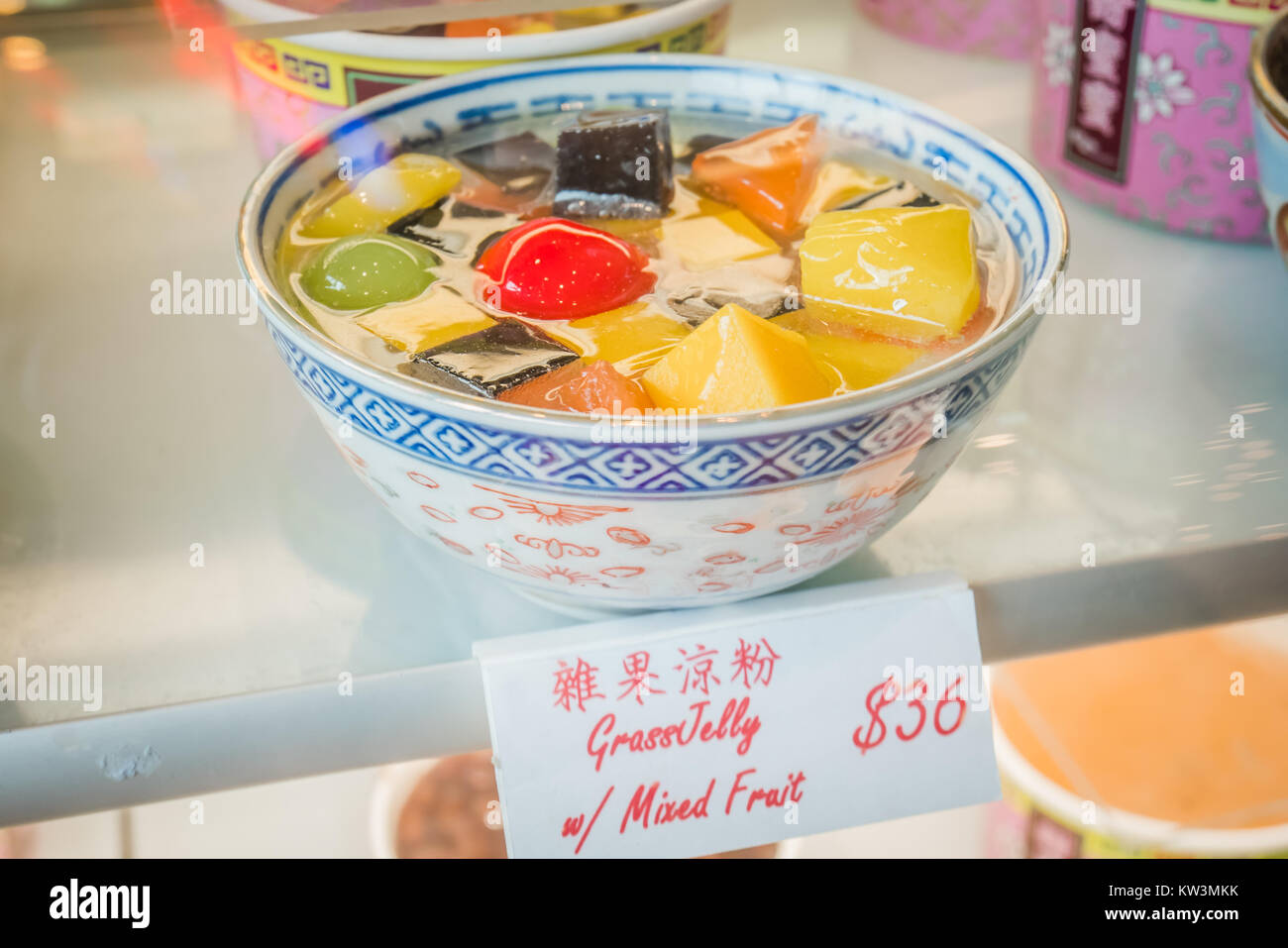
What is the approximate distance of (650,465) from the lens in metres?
0.42

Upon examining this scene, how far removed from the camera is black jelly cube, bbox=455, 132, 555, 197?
70cm

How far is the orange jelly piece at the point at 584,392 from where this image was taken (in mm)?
467

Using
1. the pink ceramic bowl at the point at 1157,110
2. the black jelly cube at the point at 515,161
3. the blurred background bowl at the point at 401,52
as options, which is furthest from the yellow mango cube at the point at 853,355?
the pink ceramic bowl at the point at 1157,110

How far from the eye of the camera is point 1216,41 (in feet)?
2.58

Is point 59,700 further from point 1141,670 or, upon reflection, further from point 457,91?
point 1141,670

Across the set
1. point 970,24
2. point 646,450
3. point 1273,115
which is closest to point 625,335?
point 646,450

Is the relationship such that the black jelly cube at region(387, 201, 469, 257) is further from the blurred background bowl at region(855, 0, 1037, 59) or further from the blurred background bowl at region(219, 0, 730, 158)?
the blurred background bowl at region(855, 0, 1037, 59)

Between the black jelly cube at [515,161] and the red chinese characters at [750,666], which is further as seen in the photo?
the black jelly cube at [515,161]

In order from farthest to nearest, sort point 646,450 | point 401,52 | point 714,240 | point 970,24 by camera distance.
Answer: point 970,24, point 401,52, point 714,240, point 646,450

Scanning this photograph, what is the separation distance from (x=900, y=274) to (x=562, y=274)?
0.56 feet

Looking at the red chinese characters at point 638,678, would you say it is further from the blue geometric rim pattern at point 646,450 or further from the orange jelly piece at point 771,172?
the orange jelly piece at point 771,172

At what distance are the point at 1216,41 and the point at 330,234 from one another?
629mm

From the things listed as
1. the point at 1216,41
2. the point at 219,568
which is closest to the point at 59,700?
the point at 219,568

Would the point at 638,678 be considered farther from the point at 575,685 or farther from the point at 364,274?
the point at 364,274
